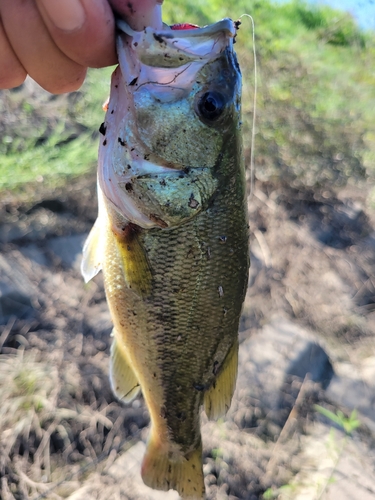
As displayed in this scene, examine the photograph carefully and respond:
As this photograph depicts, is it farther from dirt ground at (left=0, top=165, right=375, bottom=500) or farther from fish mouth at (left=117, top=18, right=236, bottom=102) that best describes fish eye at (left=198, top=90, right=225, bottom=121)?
dirt ground at (left=0, top=165, right=375, bottom=500)

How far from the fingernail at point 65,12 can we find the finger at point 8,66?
175mm

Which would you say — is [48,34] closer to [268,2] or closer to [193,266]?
[193,266]

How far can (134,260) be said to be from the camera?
4.34 ft

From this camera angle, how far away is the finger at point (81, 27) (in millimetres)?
992

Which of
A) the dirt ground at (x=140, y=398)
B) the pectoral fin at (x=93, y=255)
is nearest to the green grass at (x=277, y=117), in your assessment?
the dirt ground at (x=140, y=398)

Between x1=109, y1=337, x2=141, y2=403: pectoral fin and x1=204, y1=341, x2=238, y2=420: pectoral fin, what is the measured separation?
1.05 feet

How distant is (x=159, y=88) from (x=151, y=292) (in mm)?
641

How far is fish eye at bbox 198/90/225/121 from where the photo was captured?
1.20m

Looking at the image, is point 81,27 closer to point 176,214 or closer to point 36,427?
point 176,214

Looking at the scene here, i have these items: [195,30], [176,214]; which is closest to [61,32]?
[195,30]

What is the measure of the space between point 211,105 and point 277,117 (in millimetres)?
4582

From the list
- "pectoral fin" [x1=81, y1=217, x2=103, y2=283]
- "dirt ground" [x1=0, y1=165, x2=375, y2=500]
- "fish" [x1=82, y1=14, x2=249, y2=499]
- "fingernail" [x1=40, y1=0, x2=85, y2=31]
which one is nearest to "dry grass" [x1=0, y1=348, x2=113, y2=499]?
"dirt ground" [x1=0, y1=165, x2=375, y2=500]

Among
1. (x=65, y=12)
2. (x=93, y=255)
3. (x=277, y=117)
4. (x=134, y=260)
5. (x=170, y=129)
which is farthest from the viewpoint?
(x=277, y=117)

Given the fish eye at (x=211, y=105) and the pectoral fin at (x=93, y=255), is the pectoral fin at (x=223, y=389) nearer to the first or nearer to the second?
the pectoral fin at (x=93, y=255)
